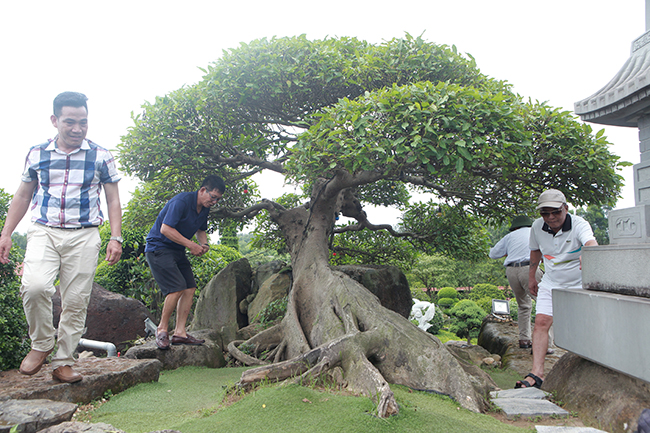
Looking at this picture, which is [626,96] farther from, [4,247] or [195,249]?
[4,247]

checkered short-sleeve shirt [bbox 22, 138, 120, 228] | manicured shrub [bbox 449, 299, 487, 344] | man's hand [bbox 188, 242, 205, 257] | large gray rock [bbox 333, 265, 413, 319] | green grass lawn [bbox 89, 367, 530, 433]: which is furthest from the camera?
manicured shrub [bbox 449, 299, 487, 344]

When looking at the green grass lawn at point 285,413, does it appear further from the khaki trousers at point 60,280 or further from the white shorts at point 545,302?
the white shorts at point 545,302

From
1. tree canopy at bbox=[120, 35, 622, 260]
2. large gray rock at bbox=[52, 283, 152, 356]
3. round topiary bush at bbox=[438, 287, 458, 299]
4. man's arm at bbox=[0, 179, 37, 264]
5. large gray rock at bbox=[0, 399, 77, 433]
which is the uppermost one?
tree canopy at bbox=[120, 35, 622, 260]

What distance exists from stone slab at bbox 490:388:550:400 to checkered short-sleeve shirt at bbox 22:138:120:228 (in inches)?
160

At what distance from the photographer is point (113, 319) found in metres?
7.75

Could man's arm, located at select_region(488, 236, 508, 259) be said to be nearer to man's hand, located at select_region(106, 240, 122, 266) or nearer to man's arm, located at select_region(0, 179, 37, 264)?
man's hand, located at select_region(106, 240, 122, 266)

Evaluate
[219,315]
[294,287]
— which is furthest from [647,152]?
[219,315]

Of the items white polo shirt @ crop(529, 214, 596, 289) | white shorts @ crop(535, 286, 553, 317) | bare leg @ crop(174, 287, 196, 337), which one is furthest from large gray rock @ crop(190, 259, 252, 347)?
white polo shirt @ crop(529, 214, 596, 289)

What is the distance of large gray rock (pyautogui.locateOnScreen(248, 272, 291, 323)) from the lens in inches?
316

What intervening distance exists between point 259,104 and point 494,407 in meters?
5.18

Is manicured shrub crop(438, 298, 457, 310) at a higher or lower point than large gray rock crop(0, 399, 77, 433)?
lower

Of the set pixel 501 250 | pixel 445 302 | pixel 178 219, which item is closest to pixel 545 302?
pixel 501 250

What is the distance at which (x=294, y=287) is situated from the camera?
6.43m

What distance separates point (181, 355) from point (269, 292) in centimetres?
304
